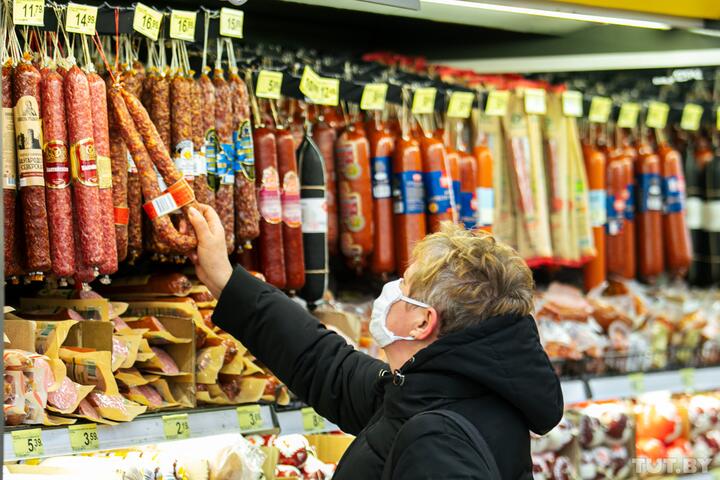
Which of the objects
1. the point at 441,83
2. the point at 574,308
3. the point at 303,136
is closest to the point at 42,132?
the point at 303,136

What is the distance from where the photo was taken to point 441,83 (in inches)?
191

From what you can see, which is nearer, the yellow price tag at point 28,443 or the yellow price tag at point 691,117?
the yellow price tag at point 28,443

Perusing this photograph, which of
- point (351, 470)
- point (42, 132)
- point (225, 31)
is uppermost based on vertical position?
point (225, 31)

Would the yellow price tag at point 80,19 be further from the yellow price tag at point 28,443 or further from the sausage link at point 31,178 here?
the yellow price tag at point 28,443

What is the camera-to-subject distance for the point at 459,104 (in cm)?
474

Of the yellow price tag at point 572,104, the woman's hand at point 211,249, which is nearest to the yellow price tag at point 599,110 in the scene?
the yellow price tag at point 572,104

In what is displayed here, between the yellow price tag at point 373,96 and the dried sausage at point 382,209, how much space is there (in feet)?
0.48

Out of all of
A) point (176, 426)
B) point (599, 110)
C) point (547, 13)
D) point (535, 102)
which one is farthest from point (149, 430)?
point (599, 110)

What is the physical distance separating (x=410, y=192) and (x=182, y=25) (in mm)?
1261

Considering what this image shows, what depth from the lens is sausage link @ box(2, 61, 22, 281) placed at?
3.02 metres

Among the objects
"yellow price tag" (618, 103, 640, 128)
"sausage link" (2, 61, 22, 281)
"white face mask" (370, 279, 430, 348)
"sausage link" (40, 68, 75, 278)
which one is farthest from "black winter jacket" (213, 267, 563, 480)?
"yellow price tag" (618, 103, 640, 128)

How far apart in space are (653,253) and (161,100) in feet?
10.3

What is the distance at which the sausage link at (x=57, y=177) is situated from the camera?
10.1ft

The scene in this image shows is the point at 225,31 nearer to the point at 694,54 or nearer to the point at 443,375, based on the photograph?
the point at 443,375
